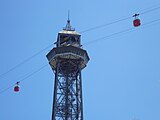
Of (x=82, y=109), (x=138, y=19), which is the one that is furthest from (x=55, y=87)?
(x=138, y=19)

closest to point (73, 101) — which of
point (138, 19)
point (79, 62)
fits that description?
point (79, 62)

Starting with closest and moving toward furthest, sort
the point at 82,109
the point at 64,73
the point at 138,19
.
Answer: the point at 138,19
the point at 82,109
the point at 64,73

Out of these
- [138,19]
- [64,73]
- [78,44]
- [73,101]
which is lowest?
[138,19]

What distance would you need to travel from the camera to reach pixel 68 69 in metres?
59.9

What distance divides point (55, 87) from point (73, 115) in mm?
4920

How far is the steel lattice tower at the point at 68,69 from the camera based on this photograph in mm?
55656

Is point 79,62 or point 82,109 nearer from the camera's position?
point 82,109

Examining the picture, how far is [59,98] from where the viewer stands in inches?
2224

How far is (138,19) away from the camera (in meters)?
27.0

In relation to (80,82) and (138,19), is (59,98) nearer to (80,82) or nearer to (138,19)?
(80,82)

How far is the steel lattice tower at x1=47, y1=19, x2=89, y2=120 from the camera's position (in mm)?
55656

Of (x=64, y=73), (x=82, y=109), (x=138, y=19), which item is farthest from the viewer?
(x=64, y=73)

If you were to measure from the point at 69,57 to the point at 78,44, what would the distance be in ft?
8.86

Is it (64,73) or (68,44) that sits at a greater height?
(68,44)
